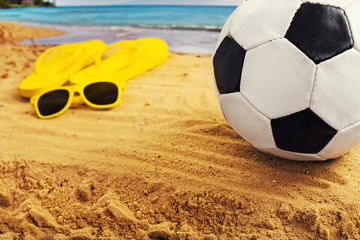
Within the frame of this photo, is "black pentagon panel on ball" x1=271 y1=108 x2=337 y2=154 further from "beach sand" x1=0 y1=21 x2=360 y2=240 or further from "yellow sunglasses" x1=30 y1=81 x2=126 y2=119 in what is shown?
"yellow sunglasses" x1=30 y1=81 x2=126 y2=119

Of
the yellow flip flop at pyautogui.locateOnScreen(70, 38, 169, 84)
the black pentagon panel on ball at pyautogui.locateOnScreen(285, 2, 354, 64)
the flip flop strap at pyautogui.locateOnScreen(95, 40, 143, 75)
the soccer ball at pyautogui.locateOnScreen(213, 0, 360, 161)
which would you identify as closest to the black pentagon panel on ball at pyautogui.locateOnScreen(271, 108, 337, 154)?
the soccer ball at pyautogui.locateOnScreen(213, 0, 360, 161)

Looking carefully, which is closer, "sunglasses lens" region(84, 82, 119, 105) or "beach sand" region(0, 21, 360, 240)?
"beach sand" region(0, 21, 360, 240)

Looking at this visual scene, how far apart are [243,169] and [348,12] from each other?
42.9 inches

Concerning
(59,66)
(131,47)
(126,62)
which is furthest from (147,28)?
(59,66)

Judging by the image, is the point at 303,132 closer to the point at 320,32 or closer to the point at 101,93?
the point at 320,32

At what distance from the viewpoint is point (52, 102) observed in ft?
9.97

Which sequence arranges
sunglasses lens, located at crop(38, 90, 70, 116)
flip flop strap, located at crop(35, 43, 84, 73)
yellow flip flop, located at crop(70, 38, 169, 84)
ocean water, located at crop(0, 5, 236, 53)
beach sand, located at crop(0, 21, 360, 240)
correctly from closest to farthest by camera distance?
1. beach sand, located at crop(0, 21, 360, 240)
2. sunglasses lens, located at crop(38, 90, 70, 116)
3. yellow flip flop, located at crop(70, 38, 169, 84)
4. flip flop strap, located at crop(35, 43, 84, 73)
5. ocean water, located at crop(0, 5, 236, 53)

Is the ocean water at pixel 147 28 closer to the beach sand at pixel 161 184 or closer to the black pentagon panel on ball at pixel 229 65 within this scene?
the beach sand at pixel 161 184

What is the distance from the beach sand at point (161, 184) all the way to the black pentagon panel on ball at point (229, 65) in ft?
1.99

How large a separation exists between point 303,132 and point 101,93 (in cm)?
219

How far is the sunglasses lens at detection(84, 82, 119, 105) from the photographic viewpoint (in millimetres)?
3082

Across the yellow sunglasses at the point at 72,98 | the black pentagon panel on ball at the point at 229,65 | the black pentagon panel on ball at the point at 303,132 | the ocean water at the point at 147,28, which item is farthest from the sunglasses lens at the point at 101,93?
the ocean water at the point at 147,28

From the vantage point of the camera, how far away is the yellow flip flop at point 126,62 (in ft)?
12.2

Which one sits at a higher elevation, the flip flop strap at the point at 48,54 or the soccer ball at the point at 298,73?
the soccer ball at the point at 298,73
